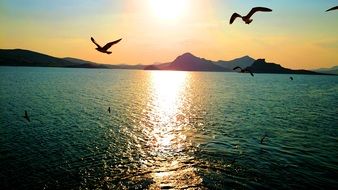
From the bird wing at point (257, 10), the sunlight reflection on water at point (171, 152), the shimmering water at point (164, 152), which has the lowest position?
the sunlight reflection on water at point (171, 152)

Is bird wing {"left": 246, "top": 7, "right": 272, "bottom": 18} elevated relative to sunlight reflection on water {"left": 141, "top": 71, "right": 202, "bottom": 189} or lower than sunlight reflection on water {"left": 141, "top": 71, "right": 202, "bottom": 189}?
elevated

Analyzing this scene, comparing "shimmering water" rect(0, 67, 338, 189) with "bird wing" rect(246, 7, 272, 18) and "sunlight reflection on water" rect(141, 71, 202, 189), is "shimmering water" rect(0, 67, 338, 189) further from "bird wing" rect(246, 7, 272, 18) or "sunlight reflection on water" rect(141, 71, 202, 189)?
"bird wing" rect(246, 7, 272, 18)

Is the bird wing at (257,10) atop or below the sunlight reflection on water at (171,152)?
atop

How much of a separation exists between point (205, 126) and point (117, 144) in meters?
19.0

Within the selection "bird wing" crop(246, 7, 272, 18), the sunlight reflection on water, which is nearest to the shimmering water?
the sunlight reflection on water

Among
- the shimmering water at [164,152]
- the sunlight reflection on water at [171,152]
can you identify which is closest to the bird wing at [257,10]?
the shimmering water at [164,152]

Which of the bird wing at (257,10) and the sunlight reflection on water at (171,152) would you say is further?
the sunlight reflection on water at (171,152)

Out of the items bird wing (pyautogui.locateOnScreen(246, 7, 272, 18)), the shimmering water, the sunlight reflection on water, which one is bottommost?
the sunlight reflection on water

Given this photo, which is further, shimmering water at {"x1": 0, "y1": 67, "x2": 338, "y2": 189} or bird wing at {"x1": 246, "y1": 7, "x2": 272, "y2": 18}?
shimmering water at {"x1": 0, "y1": 67, "x2": 338, "y2": 189}

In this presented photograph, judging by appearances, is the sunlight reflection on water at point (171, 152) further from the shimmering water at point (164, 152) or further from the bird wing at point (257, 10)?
the bird wing at point (257, 10)

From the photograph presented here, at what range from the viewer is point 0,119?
181 ft

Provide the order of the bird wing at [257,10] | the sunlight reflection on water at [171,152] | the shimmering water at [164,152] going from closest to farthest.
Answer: the bird wing at [257,10] < the shimmering water at [164,152] < the sunlight reflection on water at [171,152]

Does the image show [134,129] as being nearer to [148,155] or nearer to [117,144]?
[117,144]

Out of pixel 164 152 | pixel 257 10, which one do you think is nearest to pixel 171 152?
pixel 164 152
